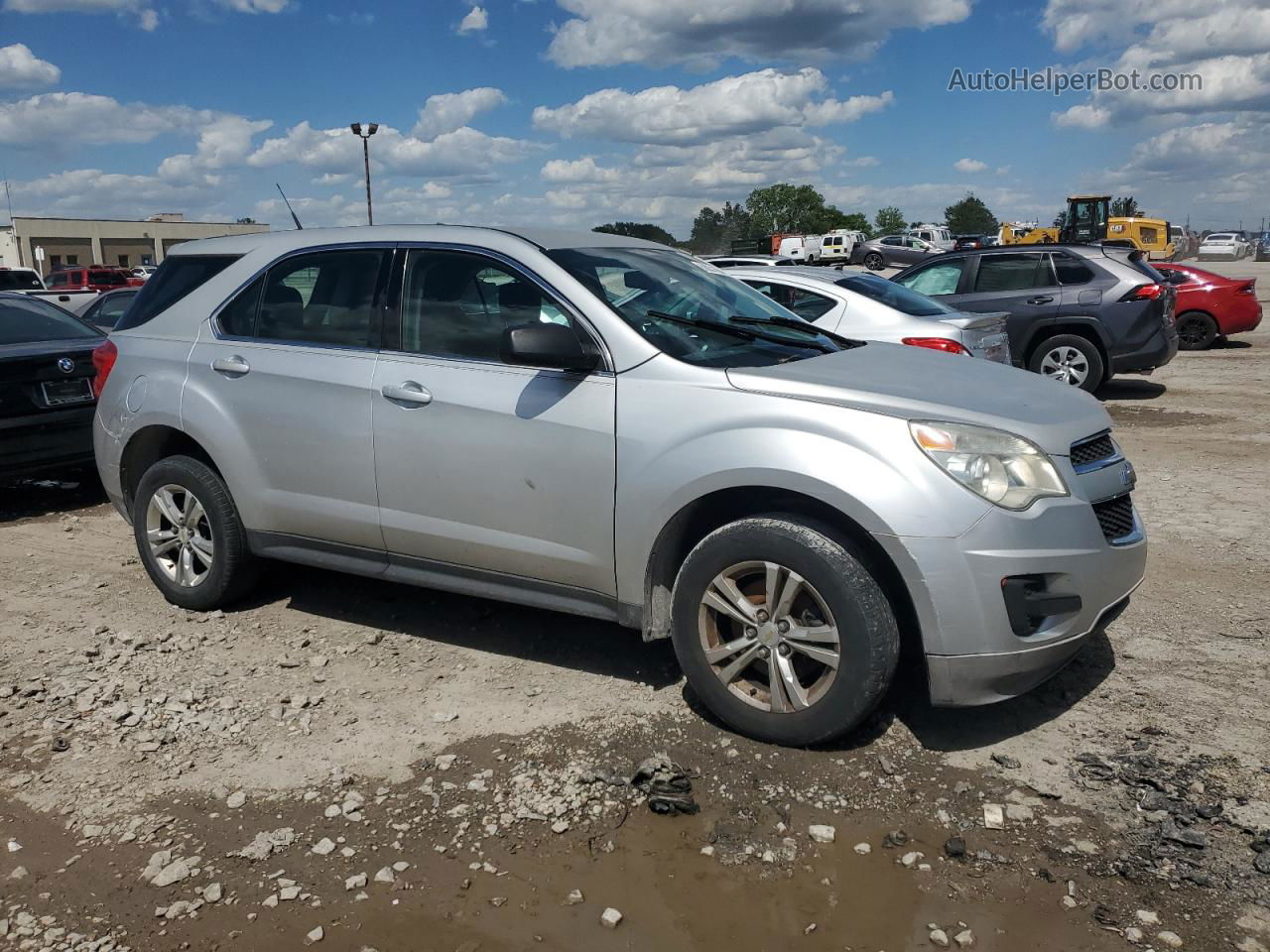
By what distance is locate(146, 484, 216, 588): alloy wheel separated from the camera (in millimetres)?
5297

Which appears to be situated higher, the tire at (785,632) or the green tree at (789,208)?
the green tree at (789,208)

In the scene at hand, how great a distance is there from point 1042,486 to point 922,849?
49.1 inches

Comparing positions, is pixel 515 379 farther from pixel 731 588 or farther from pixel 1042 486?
pixel 1042 486

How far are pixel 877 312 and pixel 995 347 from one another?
1.14 m

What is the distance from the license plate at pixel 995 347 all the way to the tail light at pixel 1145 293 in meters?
3.39

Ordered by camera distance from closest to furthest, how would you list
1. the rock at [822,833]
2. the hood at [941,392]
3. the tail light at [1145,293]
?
the rock at [822,833]
the hood at [941,392]
the tail light at [1145,293]

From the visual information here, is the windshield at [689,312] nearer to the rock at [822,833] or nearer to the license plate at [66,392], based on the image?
the rock at [822,833]

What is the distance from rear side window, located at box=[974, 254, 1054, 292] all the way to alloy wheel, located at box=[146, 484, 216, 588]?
31.7ft

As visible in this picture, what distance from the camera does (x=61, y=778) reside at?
386cm

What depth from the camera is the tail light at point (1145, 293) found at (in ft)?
37.8

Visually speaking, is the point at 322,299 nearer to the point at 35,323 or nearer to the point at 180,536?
the point at 180,536

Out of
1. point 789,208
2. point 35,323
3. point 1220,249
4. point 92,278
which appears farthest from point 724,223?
point 35,323

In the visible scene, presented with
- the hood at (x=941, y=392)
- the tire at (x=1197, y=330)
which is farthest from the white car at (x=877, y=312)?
the tire at (x=1197, y=330)

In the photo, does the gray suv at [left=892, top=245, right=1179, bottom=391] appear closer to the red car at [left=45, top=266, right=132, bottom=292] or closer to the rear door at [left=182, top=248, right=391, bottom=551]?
the rear door at [left=182, top=248, right=391, bottom=551]
